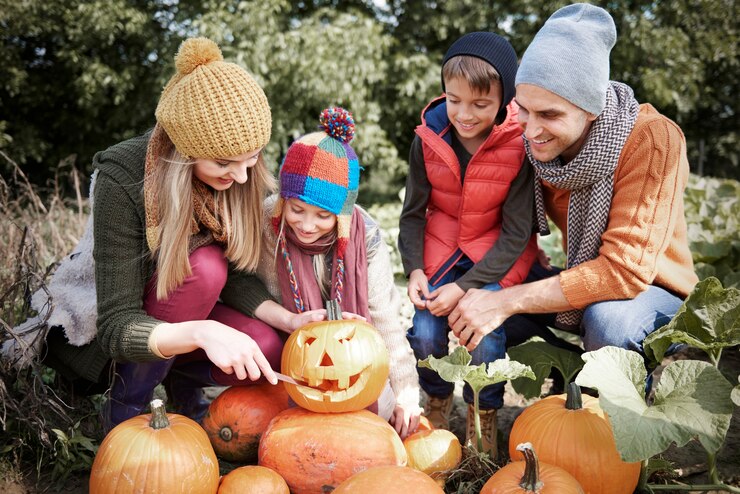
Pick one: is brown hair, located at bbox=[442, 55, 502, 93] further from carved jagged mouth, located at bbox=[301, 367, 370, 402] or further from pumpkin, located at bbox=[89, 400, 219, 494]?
pumpkin, located at bbox=[89, 400, 219, 494]

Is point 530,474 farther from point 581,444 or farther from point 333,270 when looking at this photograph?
point 333,270

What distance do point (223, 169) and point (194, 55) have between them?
382 mm

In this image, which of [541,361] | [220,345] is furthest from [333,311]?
[541,361]

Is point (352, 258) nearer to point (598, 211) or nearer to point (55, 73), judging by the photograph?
point (598, 211)

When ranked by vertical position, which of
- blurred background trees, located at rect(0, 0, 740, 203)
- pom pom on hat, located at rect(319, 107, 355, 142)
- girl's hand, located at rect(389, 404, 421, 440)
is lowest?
blurred background trees, located at rect(0, 0, 740, 203)

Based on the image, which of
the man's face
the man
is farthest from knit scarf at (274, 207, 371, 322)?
the man's face

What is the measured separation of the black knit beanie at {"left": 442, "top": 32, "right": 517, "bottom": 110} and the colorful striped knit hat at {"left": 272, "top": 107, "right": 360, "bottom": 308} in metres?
0.53

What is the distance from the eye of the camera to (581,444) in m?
2.05

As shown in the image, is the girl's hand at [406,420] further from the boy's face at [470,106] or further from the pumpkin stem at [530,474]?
the boy's face at [470,106]

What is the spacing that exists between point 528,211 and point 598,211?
31cm

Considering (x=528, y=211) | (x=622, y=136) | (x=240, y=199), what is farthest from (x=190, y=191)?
(x=622, y=136)

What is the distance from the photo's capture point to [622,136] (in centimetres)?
233

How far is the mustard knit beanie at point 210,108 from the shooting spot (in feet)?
6.84

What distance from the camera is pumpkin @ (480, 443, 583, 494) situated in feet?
5.95
